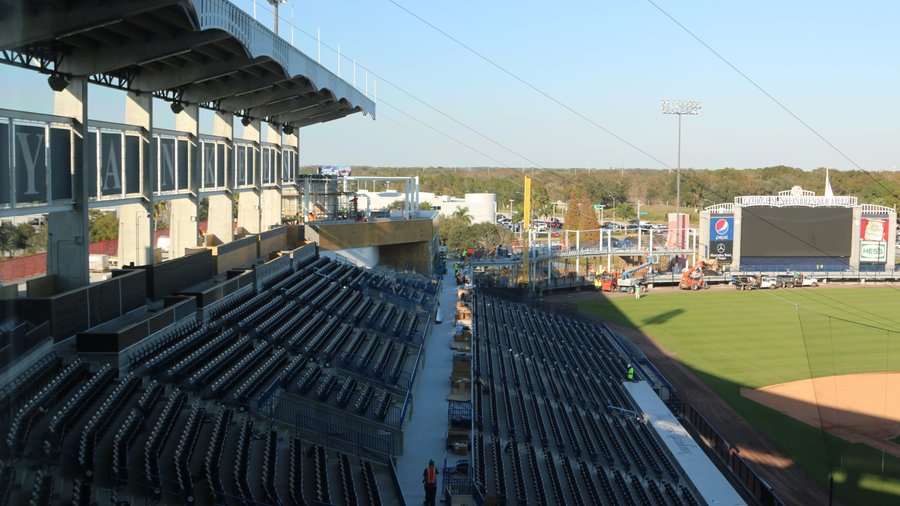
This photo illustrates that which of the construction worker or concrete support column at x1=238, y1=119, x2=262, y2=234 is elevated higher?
concrete support column at x1=238, y1=119, x2=262, y2=234

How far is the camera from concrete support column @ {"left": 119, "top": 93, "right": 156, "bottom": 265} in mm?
15688

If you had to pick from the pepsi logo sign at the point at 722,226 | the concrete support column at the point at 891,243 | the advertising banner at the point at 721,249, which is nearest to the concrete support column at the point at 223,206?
the pepsi logo sign at the point at 722,226

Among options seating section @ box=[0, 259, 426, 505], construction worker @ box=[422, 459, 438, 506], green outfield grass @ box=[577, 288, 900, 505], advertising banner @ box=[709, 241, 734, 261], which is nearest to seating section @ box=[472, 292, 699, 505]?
construction worker @ box=[422, 459, 438, 506]

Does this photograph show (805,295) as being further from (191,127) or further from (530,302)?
(191,127)

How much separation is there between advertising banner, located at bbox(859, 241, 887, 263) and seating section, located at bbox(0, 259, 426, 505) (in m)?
43.1

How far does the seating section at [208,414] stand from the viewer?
23.2 feet

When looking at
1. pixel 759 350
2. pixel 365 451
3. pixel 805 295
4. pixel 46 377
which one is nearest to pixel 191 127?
pixel 365 451

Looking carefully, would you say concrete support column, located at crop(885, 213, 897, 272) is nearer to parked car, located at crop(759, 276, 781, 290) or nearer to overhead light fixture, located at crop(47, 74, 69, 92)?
parked car, located at crop(759, 276, 781, 290)

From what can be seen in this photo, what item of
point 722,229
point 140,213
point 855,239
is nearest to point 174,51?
point 140,213

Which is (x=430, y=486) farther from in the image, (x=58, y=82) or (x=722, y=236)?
(x=722, y=236)

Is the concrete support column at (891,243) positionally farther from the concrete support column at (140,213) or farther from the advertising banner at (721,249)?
the concrete support column at (140,213)

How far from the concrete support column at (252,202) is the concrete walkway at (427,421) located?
23.4ft

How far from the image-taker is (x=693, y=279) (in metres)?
49.5

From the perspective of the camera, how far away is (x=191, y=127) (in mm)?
19156
